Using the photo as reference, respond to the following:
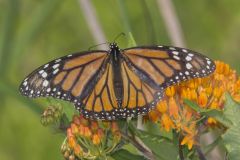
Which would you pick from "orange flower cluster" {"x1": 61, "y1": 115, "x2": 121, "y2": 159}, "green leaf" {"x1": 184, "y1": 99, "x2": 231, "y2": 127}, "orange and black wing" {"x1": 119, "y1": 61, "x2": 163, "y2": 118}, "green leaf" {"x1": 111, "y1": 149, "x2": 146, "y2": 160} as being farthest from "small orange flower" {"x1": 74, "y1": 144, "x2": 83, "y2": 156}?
"green leaf" {"x1": 184, "y1": 99, "x2": 231, "y2": 127}

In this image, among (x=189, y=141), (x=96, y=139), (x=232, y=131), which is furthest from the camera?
(x=96, y=139)

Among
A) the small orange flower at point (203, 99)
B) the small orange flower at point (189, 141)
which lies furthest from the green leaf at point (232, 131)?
the small orange flower at point (203, 99)

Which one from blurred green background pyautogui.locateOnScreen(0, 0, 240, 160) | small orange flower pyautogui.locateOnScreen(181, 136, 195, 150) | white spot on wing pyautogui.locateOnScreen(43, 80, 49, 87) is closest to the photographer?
small orange flower pyautogui.locateOnScreen(181, 136, 195, 150)

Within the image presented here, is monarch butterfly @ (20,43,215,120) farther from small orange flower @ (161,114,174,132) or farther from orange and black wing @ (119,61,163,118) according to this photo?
small orange flower @ (161,114,174,132)

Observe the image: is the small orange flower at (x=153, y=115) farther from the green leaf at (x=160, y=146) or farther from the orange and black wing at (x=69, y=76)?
the orange and black wing at (x=69, y=76)

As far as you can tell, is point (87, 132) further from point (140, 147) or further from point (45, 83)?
point (45, 83)

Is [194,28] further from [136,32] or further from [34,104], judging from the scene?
[34,104]

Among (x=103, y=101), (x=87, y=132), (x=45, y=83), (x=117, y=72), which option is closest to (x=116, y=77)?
(x=117, y=72)
